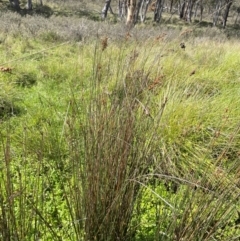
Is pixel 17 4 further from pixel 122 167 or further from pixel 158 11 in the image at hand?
pixel 122 167

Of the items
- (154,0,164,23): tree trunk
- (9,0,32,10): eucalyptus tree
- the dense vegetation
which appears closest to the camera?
the dense vegetation

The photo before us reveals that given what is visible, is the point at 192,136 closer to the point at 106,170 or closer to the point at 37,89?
the point at 106,170

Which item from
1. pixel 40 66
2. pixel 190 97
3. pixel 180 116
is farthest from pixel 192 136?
pixel 40 66

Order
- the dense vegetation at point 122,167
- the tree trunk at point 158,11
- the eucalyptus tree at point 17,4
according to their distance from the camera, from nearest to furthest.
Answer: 1. the dense vegetation at point 122,167
2. the eucalyptus tree at point 17,4
3. the tree trunk at point 158,11

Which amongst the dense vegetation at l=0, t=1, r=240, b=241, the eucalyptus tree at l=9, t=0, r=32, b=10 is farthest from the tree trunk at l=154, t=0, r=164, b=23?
the dense vegetation at l=0, t=1, r=240, b=241

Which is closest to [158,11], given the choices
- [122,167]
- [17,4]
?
[17,4]

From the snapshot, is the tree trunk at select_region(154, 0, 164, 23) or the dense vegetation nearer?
the dense vegetation

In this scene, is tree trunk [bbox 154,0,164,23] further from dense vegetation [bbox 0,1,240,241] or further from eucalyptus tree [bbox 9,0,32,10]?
dense vegetation [bbox 0,1,240,241]

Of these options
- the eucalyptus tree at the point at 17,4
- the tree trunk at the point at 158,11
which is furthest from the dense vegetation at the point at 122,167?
the tree trunk at the point at 158,11

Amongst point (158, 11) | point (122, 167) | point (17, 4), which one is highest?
point (122, 167)

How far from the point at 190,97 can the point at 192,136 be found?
20.8 inches

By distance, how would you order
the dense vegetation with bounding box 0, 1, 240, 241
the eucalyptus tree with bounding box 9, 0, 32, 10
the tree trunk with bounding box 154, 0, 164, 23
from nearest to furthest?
the dense vegetation with bounding box 0, 1, 240, 241 → the eucalyptus tree with bounding box 9, 0, 32, 10 → the tree trunk with bounding box 154, 0, 164, 23

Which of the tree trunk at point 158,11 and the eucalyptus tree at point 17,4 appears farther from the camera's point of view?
the tree trunk at point 158,11

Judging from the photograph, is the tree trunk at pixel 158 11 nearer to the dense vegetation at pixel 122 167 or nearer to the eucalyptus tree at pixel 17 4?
the eucalyptus tree at pixel 17 4
